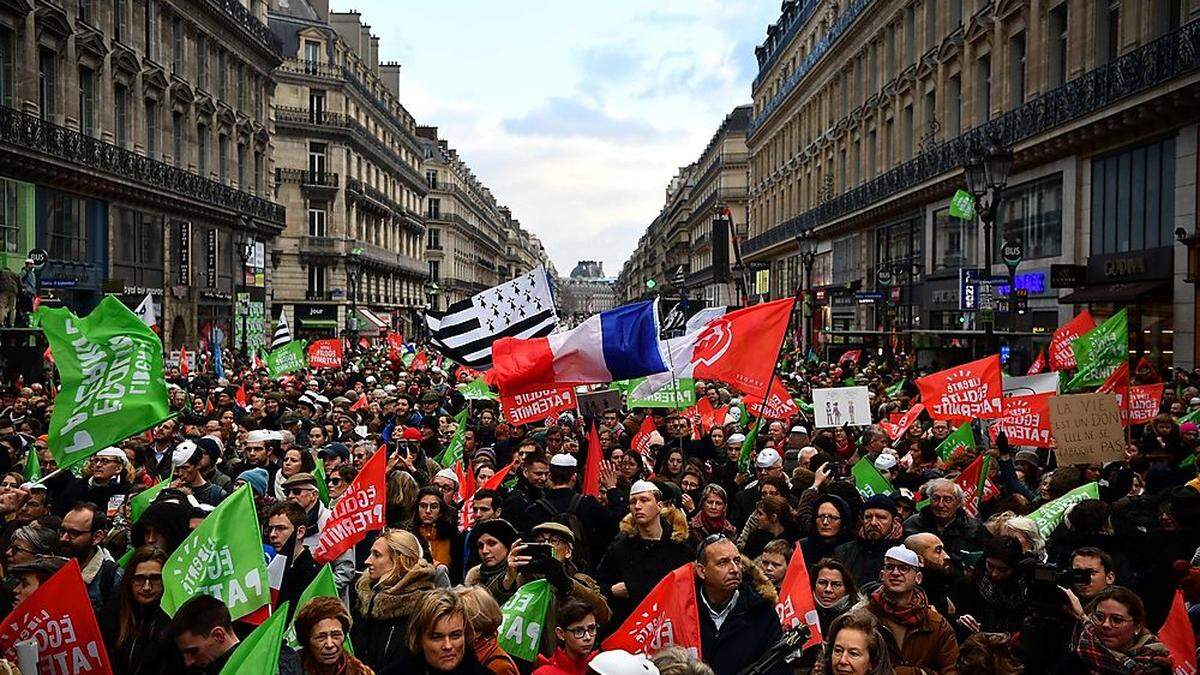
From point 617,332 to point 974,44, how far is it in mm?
24175

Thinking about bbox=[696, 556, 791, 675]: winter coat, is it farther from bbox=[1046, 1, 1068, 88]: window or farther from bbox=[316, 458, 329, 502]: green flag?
bbox=[1046, 1, 1068, 88]: window

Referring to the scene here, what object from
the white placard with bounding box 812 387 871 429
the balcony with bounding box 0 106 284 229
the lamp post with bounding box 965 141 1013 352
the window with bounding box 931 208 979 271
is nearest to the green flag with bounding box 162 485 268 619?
the white placard with bounding box 812 387 871 429

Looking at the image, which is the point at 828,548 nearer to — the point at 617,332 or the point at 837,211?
the point at 617,332

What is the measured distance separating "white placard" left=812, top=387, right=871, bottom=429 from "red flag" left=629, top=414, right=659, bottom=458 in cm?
195

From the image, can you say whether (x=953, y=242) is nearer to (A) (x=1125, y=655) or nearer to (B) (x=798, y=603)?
(B) (x=798, y=603)

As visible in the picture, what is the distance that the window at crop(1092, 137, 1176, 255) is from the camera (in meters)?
21.9

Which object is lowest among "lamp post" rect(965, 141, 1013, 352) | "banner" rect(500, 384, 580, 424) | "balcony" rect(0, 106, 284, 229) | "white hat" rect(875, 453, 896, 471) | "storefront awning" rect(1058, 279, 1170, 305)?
"white hat" rect(875, 453, 896, 471)

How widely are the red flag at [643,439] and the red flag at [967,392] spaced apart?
3186mm

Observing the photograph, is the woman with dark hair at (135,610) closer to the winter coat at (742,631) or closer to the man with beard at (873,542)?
the winter coat at (742,631)

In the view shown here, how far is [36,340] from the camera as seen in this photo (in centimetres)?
2072

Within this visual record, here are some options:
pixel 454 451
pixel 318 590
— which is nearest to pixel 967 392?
pixel 454 451

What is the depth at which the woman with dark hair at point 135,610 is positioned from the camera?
18.4 ft

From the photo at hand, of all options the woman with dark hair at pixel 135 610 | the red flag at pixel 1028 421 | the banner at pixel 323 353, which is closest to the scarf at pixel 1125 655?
the woman with dark hair at pixel 135 610

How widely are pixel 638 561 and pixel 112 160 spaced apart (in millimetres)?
31250
